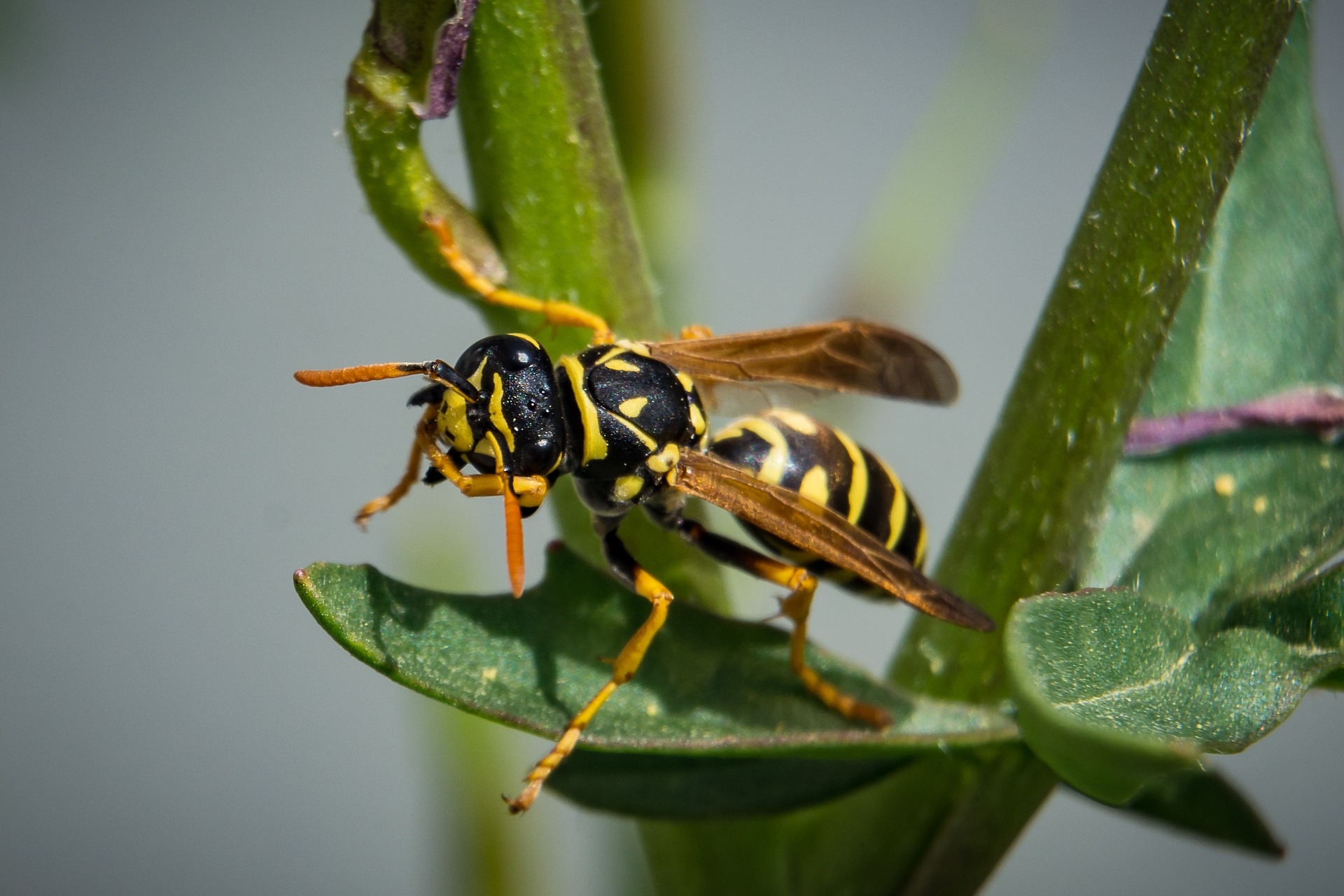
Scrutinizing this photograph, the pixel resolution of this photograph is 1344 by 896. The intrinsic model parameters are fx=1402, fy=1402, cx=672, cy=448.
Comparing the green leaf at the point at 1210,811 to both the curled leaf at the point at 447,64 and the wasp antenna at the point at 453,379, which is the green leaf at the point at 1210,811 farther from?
the curled leaf at the point at 447,64

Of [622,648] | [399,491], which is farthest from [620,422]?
[622,648]

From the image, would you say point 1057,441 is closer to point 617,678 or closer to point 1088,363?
point 1088,363

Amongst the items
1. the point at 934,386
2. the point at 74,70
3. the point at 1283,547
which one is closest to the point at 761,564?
the point at 934,386

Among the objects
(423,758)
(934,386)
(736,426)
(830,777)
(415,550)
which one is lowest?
(423,758)

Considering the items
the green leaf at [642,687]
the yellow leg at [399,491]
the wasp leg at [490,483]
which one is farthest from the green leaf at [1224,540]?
the yellow leg at [399,491]

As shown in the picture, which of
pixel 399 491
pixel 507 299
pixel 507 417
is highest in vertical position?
pixel 507 299

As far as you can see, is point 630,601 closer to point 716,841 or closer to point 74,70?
point 716,841

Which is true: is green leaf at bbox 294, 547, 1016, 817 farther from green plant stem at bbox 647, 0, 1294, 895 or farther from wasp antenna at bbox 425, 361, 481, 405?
wasp antenna at bbox 425, 361, 481, 405
